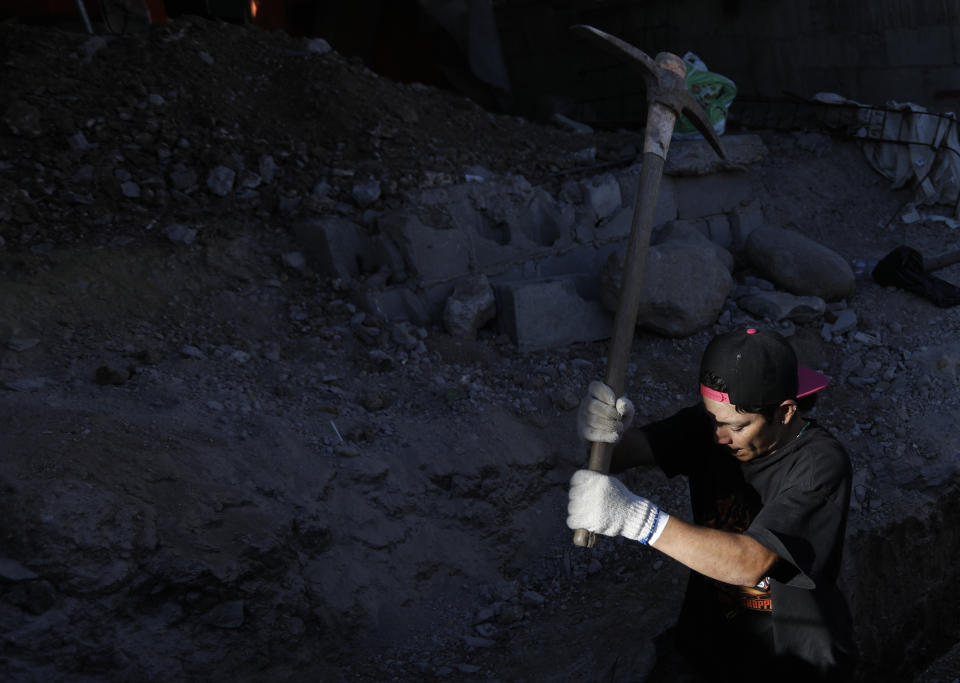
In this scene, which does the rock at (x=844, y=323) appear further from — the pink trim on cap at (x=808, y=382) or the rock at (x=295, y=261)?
the rock at (x=295, y=261)

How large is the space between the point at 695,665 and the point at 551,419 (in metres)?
1.74

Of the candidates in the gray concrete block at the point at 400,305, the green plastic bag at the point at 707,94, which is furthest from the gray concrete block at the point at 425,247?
the green plastic bag at the point at 707,94

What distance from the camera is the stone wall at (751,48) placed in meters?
6.01

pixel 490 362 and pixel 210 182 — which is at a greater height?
pixel 210 182

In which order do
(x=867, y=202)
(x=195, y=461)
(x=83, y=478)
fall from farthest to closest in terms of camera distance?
1. (x=867, y=202)
2. (x=195, y=461)
3. (x=83, y=478)

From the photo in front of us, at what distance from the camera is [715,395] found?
2121mm

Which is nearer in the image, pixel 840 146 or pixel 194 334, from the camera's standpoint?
pixel 194 334

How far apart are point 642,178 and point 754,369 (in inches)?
38.8

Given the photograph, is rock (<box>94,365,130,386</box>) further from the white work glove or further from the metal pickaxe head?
the metal pickaxe head

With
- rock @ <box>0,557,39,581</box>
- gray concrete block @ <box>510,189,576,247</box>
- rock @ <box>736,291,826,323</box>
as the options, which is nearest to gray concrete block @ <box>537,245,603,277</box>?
gray concrete block @ <box>510,189,576,247</box>

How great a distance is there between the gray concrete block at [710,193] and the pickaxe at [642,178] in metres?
2.20

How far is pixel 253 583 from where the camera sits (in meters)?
2.96

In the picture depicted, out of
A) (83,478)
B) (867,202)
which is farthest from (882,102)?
(83,478)

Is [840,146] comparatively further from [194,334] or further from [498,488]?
[194,334]
